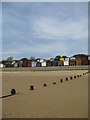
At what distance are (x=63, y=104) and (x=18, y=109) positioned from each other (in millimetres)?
1940

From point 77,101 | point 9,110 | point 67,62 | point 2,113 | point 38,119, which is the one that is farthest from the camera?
point 67,62

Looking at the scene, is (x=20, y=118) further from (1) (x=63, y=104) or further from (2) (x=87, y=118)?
(1) (x=63, y=104)

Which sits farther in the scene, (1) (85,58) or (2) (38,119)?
(1) (85,58)

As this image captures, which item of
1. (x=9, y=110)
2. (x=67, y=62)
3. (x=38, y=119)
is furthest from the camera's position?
(x=67, y=62)

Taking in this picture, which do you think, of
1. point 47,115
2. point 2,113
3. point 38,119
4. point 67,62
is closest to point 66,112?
point 47,115

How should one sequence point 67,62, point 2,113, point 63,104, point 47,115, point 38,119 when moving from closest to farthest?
1. point 38,119
2. point 47,115
3. point 2,113
4. point 63,104
5. point 67,62

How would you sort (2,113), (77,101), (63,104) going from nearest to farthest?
(2,113), (63,104), (77,101)

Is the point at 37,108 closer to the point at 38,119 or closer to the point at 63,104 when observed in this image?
the point at 63,104

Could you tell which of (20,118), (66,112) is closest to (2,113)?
(20,118)

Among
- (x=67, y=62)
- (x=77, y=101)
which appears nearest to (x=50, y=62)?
(x=67, y=62)

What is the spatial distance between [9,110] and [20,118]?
1.88 m

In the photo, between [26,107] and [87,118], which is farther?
[26,107]

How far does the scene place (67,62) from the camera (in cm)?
15300

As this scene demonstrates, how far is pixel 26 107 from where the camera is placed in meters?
11.1
